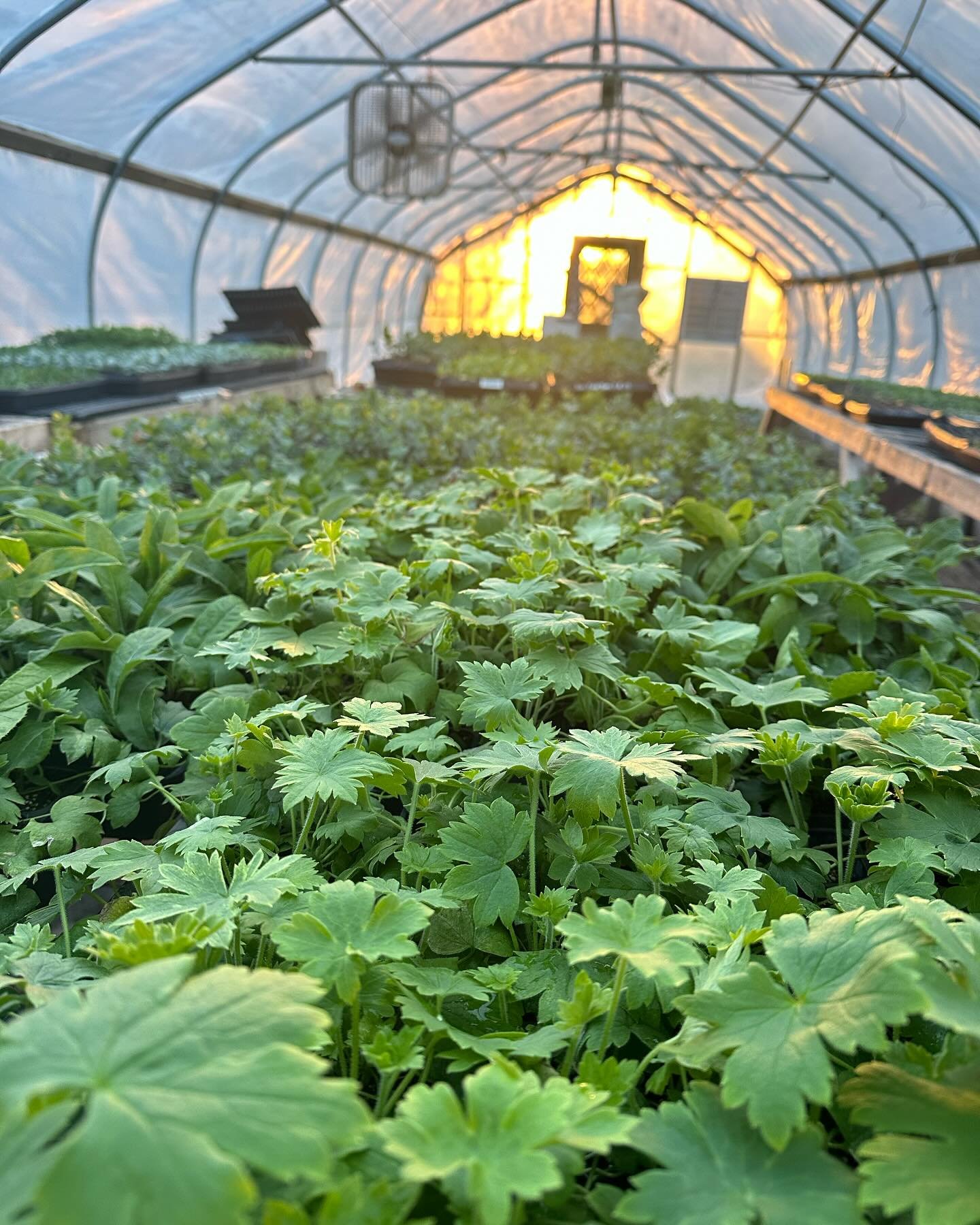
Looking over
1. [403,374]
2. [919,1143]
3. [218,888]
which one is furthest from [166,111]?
[919,1143]

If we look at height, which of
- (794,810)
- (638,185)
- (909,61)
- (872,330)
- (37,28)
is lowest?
(794,810)

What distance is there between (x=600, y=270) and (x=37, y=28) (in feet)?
43.0

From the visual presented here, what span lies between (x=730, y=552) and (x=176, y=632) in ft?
4.17

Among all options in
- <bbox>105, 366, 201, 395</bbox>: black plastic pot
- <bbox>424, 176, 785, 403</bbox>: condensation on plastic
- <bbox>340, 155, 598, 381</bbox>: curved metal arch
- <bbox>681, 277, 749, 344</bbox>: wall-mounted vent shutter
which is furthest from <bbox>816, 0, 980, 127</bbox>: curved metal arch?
<bbox>681, 277, 749, 344</bbox>: wall-mounted vent shutter

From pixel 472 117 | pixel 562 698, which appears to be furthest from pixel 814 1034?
pixel 472 117

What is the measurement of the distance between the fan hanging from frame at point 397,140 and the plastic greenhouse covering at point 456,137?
1.06m

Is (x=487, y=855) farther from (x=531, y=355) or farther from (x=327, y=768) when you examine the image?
(x=531, y=355)

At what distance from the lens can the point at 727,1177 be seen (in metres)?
0.62

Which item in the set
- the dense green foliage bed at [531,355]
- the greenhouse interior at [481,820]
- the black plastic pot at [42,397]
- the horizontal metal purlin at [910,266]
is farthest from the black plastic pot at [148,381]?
the horizontal metal purlin at [910,266]

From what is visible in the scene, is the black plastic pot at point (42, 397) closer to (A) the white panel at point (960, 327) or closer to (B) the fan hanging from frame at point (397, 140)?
(B) the fan hanging from frame at point (397, 140)

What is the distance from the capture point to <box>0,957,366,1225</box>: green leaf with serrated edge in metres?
0.46

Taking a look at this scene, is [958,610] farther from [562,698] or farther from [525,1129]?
[525,1129]

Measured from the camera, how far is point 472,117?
40.7 feet

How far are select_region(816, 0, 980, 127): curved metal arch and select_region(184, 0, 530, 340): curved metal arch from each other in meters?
3.42
